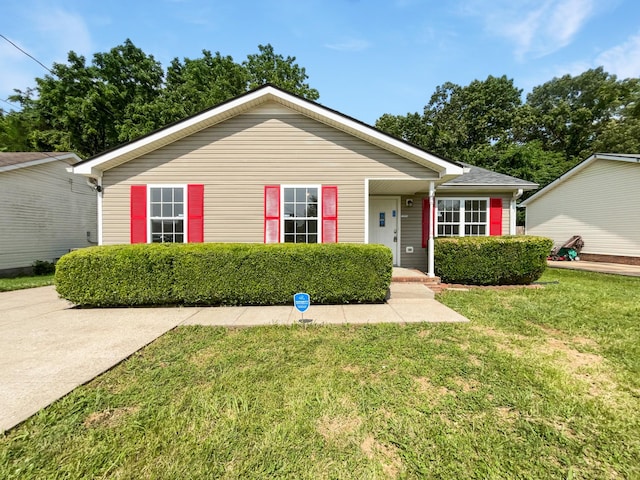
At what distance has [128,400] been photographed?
2691 millimetres

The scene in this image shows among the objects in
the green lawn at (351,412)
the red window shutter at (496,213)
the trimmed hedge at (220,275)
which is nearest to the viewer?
the green lawn at (351,412)

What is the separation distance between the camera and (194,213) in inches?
285

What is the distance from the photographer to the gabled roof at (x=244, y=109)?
6887 millimetres

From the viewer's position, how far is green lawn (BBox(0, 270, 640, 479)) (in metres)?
1.94

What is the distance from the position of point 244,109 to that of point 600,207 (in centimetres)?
1738

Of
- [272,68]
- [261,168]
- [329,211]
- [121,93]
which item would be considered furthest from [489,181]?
[121,93]

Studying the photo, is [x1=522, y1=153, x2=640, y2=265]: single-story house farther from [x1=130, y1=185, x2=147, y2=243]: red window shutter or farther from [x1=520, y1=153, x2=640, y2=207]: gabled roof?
[x1=130, y1=185, x2=147, y2=243]: red window shutter

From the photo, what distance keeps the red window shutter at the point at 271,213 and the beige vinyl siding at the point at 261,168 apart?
0.13 meters

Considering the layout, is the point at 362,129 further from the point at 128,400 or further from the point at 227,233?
the point at 128,400

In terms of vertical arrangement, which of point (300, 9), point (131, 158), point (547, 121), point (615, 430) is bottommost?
point (615, 430)

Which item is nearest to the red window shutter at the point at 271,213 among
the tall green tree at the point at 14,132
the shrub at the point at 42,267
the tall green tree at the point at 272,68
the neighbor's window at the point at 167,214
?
the neighbor's window at the point at 167,214

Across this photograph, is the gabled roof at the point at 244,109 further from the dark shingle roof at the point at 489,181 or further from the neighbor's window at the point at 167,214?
the dark shingle roof at the point at 489,181

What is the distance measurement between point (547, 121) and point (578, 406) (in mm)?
37595

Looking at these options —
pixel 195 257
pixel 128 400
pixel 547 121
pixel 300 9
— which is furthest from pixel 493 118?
pixel 128 400
